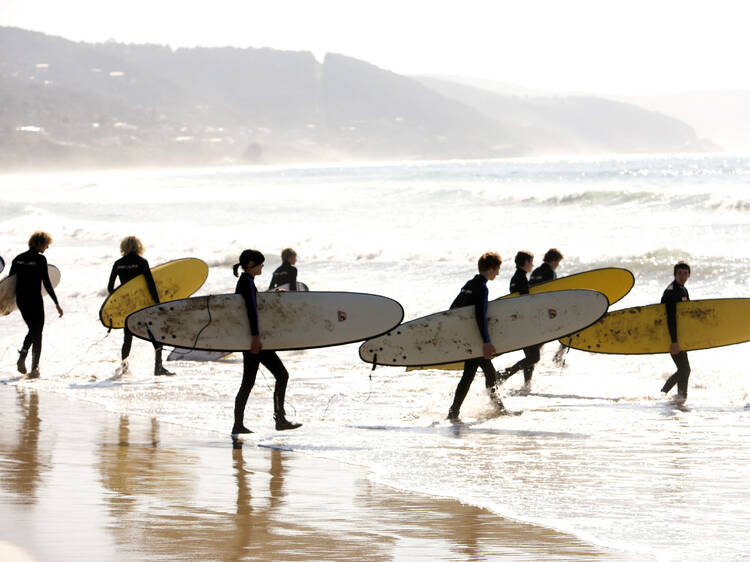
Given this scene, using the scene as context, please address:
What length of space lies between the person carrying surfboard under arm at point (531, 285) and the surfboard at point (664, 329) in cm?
50

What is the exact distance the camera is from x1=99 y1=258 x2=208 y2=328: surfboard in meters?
10.1

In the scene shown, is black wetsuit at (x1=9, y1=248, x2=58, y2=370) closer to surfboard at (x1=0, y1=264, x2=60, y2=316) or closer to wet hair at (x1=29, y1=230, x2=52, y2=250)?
wet hair at (x1=29, y1=230, x2=52, y2=250)

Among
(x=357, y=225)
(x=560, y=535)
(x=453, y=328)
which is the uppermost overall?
(x=357, y=225)

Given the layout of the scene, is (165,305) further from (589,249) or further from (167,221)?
(167,221)

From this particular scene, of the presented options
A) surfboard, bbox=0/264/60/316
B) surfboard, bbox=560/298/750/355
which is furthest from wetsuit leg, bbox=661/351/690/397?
surfboard, bbox=0/264/60/316

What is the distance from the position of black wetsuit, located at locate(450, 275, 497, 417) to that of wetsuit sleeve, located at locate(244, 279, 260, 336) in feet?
4.88

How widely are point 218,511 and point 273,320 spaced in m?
2.75

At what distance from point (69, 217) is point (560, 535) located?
41.9 m

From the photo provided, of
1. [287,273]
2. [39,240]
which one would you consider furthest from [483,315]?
[39,240]

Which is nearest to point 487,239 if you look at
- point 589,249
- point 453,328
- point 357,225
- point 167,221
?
point 589,249

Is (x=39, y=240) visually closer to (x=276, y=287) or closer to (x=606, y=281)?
(x=276, y=287)

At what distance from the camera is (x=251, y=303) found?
6910 mm

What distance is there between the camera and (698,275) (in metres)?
18.6

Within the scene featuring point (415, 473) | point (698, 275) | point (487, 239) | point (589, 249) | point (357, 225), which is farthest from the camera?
point (357, 225)
